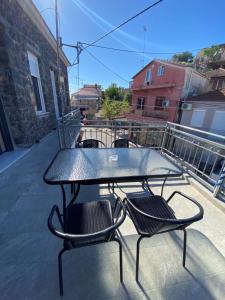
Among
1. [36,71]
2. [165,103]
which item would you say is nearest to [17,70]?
[36,71]

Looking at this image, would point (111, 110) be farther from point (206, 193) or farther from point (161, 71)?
point (206, 193)

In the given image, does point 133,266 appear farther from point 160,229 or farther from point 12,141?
point 12,141

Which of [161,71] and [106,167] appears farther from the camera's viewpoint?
[161,71]

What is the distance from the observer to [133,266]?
1209mm

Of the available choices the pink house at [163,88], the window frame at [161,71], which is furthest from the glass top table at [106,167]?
the window frame at [161,71]

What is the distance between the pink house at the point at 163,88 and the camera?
37.1 feet

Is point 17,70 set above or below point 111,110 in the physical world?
above

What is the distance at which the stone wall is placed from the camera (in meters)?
2.85

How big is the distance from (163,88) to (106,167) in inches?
523

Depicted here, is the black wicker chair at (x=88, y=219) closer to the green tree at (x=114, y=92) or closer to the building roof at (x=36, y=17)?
the building roof at (x=36, y=17)

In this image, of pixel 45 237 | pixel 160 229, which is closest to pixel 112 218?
pixel 160 229

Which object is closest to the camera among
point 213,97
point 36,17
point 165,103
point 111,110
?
point 36,17

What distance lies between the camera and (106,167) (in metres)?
1.52

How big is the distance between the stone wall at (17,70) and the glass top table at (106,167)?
2.22 m
